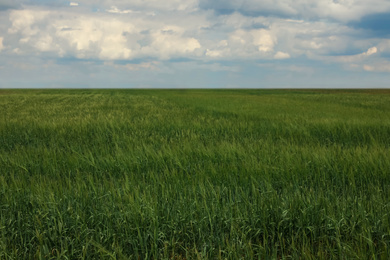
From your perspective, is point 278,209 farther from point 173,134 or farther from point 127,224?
point 173,134

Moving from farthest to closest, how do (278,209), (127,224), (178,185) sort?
(178,185), (278,209), (127,224)

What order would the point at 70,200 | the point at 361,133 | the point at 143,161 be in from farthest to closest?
the point at 361,133
the point at 143,161
the point at 70,200

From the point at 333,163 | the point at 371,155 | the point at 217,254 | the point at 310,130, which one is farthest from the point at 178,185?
the point at 310,130

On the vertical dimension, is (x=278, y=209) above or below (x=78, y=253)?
above

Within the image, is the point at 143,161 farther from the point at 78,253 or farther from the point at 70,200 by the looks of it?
the point at 78,253

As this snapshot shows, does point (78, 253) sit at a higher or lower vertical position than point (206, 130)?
lower

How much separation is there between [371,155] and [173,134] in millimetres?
4974

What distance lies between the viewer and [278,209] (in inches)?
122

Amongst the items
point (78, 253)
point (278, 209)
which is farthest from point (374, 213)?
point (78, 253)

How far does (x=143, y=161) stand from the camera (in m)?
5.32

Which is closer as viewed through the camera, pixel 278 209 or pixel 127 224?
pixel 127 224

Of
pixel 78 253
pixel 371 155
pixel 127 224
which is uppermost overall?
pixel 371 155

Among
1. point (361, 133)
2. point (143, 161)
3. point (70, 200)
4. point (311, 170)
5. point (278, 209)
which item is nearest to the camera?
point (278, 209)

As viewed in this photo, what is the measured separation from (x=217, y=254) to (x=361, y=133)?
7.41 m
